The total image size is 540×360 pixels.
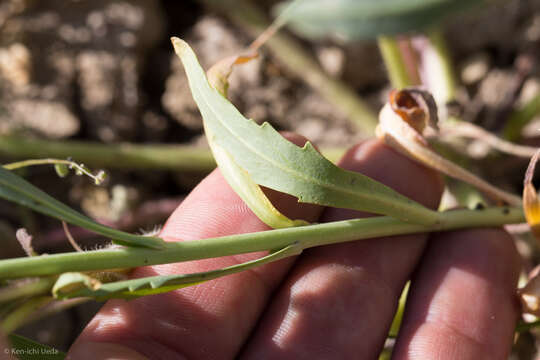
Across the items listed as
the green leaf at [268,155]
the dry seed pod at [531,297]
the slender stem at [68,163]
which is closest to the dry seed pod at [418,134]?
the dry seed pod at [531,297]

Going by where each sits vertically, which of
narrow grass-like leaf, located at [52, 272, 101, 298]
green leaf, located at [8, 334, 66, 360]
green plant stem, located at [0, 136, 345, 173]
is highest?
green plant stem, located at [0, 136, 345, 173]

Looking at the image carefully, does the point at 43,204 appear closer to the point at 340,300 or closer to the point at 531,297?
the point at 340,300

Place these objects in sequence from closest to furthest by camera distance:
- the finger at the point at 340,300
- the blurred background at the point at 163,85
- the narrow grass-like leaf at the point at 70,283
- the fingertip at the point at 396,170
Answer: the narrow grass-like leaf at the point at 70,283 → the finger at the point at 340,300 → the fingertip at the point at 396,170 → the blurred background at the point at 163,85

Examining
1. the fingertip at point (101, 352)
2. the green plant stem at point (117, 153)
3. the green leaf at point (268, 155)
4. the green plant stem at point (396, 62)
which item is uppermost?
the green plant stem at point (396, 62)

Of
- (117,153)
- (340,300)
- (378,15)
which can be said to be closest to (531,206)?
(340,300)

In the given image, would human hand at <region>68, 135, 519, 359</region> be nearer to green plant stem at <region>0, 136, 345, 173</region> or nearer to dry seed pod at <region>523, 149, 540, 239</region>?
dry seed pod at <region>523, 149, 540, 239</region>

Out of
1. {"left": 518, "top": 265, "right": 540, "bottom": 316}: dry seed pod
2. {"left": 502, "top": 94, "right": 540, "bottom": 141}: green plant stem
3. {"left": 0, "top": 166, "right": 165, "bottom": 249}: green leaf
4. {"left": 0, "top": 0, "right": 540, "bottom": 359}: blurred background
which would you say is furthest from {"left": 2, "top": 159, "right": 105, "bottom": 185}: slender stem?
{"left": 502, "top": 94, "right": 540, "bottom": 141}: green plant stem

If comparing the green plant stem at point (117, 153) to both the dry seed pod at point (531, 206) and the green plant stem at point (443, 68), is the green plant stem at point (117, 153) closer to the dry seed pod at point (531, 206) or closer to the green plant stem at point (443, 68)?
the green plant stem at point (443, 68)
